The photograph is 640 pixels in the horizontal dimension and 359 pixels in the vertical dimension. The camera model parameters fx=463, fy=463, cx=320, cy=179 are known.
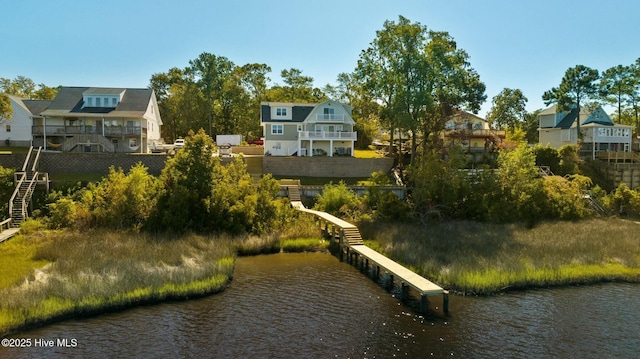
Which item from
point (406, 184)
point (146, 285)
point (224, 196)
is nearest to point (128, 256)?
point (146, 285)

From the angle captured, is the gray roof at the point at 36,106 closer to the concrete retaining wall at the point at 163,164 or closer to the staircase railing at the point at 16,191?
the concrete retaining wall at the point at 163,164

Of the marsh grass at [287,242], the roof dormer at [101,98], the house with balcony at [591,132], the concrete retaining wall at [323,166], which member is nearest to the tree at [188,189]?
the marsh grass at [287,242]

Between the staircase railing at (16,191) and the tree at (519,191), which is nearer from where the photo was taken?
the staircase railing at (16,191)

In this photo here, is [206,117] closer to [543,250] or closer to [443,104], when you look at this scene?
[443,104]

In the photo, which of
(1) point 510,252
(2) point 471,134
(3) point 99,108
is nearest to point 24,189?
(3) point 99,108

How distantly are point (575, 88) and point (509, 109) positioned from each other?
3081cm

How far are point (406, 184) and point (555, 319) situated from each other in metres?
32.3

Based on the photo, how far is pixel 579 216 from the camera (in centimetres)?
4112

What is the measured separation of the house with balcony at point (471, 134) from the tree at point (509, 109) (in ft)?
102

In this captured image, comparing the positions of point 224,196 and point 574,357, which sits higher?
point 224,196

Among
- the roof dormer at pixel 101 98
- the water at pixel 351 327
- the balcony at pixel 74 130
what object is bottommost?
the water at pixel 351 327

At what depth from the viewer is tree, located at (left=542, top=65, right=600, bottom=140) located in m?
62.3

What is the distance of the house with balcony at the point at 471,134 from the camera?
57.0 metres

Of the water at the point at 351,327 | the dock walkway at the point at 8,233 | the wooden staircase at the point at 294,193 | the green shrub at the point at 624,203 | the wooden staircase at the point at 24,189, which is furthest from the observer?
the green shrub at the point at 624,203
